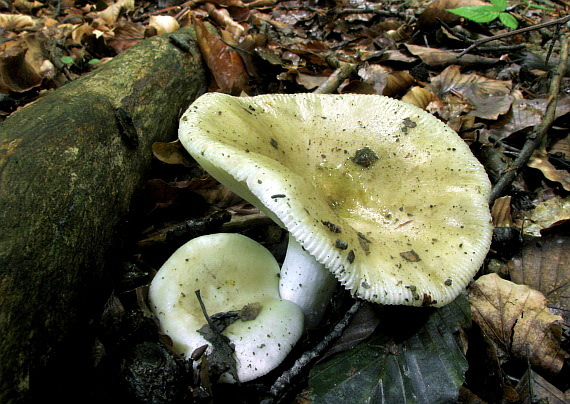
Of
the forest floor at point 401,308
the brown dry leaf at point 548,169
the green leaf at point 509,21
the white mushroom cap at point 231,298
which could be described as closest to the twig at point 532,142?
the forest floor at point 401,308

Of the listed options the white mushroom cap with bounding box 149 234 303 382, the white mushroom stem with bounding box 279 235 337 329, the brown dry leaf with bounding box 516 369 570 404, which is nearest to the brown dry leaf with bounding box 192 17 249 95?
the white mushroom cap with bounding box 149 234 303 382

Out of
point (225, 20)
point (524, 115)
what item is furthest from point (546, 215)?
point (225, 20)

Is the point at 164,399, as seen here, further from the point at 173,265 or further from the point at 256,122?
the point at 256,122

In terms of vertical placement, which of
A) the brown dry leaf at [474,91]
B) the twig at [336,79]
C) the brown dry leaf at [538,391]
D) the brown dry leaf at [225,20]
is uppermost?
the twig at [336,79]

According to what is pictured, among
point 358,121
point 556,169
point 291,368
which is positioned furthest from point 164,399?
point 556,169

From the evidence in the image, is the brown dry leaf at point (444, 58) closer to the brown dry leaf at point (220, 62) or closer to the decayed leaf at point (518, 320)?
the brown dry leaf at point (220, 62)

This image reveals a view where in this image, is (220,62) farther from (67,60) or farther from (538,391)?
(538,391)
